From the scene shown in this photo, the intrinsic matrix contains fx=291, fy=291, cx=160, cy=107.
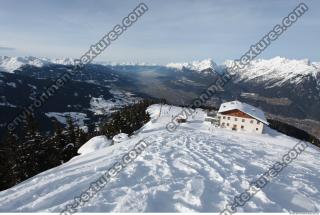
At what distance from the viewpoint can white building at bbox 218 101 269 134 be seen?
224 ft

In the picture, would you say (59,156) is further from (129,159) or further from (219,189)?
(219,189)

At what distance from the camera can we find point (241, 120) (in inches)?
2709

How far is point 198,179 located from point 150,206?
5454mm

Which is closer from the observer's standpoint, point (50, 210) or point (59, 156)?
point (50, 210)

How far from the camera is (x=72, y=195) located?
15664 mm

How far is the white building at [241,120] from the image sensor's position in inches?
2685

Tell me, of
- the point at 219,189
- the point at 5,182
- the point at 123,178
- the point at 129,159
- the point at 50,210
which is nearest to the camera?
the point at 50,210

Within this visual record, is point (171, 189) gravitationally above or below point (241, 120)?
above

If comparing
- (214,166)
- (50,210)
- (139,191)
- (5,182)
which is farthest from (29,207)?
(5,182)

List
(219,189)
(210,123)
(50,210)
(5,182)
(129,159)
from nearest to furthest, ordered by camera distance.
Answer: (50,210) < (219,189) < (129,159) < (5,182) < (210,123)

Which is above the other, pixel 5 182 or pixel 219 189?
pixel 219 189

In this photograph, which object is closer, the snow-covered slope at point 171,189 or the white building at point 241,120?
the snow-covered slope at point 171,189

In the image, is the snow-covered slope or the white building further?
the white building

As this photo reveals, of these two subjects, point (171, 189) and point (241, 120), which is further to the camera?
point (241, 120)
